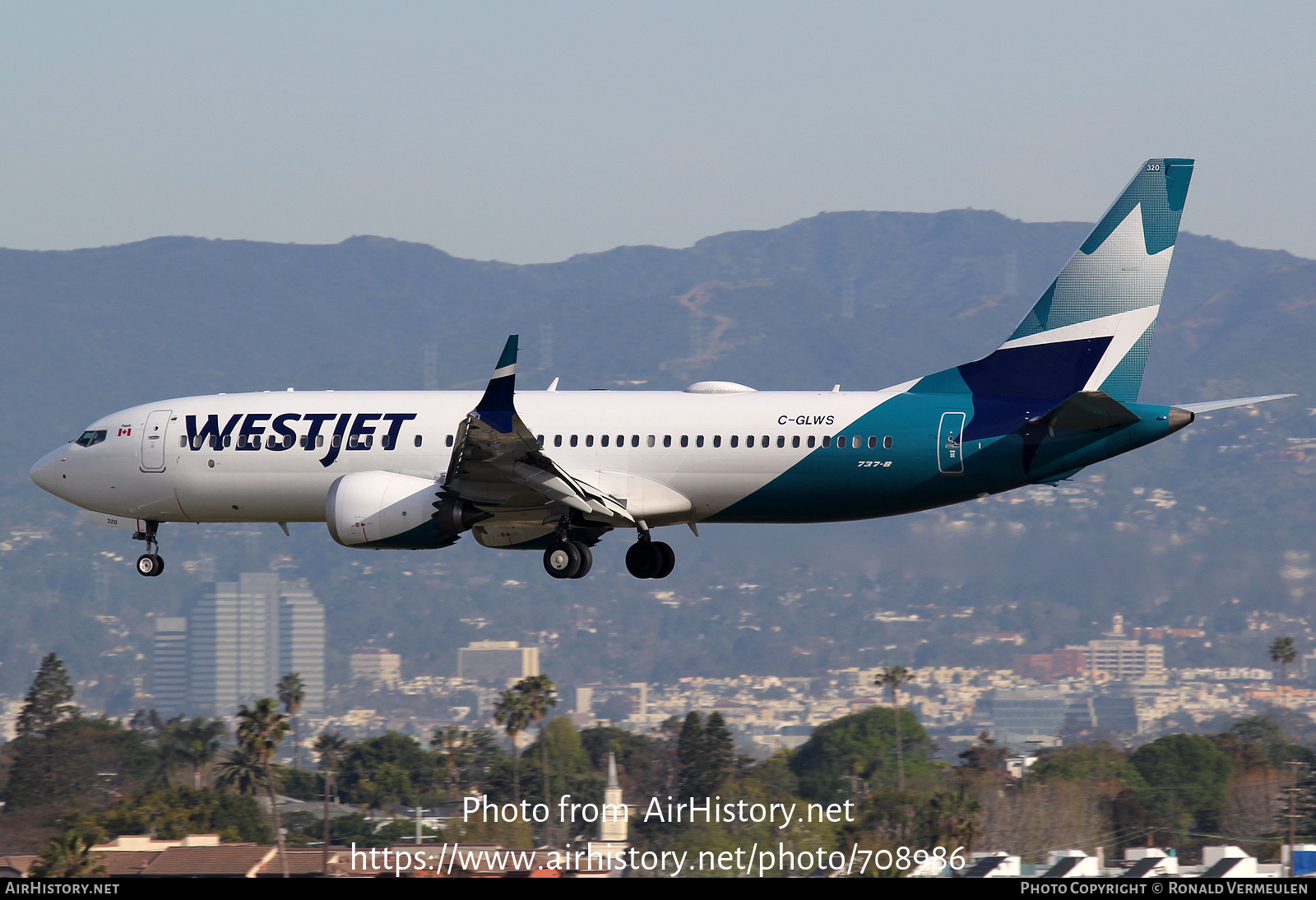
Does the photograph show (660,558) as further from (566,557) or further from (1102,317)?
(1102,317)

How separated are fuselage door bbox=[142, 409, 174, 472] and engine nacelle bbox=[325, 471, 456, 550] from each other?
266 inches

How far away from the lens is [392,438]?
140ft

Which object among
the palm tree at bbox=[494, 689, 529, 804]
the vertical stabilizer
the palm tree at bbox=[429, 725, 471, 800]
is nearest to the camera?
the vertical stabilizer

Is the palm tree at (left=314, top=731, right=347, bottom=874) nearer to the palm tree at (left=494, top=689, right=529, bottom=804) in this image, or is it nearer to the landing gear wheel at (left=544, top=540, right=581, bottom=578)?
the palm tree at (left=494, top=689, right=529, bottom=804)

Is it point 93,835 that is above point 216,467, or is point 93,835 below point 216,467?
below

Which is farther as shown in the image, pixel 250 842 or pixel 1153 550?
pixel 1153 550

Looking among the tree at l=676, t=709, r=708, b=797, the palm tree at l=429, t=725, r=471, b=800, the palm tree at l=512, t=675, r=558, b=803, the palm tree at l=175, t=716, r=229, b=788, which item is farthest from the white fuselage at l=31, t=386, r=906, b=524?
the palm tree at l=175, t=716, r=229, b=788

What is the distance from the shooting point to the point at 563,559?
41969 mm

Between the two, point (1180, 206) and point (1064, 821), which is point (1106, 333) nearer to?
point (1180, 206)

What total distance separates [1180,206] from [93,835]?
6663 cm

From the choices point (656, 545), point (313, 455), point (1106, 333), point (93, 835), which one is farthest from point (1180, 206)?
point (93, 835)

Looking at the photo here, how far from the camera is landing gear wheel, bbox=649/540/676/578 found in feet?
145

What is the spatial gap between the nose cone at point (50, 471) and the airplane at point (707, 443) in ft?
14.8

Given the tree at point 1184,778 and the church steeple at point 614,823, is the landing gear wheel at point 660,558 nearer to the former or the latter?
A: the church steeple at point 614,823
